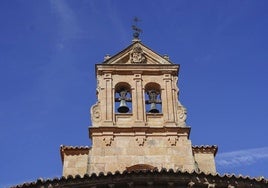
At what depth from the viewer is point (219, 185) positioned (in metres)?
12.4

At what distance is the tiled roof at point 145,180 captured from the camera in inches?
481

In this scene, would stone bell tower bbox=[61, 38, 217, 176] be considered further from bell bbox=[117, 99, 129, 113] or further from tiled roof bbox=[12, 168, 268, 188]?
tiled roof bbox=[12, 168, 268, 188]

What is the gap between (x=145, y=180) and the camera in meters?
12.2

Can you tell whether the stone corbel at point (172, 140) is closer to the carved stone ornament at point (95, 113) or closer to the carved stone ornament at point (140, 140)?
the carved stone ornament at point (140, 140)

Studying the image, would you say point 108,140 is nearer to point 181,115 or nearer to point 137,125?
point 137,125

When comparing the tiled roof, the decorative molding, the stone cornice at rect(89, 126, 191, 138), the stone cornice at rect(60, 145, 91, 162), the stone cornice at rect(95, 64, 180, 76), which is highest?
the stone cornice at rect(95, 64, 180, 76)

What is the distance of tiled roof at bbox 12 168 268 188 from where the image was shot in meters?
12.2

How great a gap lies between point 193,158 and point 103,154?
2.75 metres

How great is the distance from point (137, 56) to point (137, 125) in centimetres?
278

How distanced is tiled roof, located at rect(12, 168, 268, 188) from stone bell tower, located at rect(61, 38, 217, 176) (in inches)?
186

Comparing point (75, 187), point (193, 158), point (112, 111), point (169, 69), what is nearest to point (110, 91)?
point (112, 111)

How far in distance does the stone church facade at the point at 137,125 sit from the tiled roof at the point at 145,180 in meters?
4.05

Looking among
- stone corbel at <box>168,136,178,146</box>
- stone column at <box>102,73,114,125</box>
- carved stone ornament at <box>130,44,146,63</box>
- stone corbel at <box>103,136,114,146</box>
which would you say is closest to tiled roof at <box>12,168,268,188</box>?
stone corbel at <box>103,136,114,146</box>

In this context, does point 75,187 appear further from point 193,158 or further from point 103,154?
point 193,158
